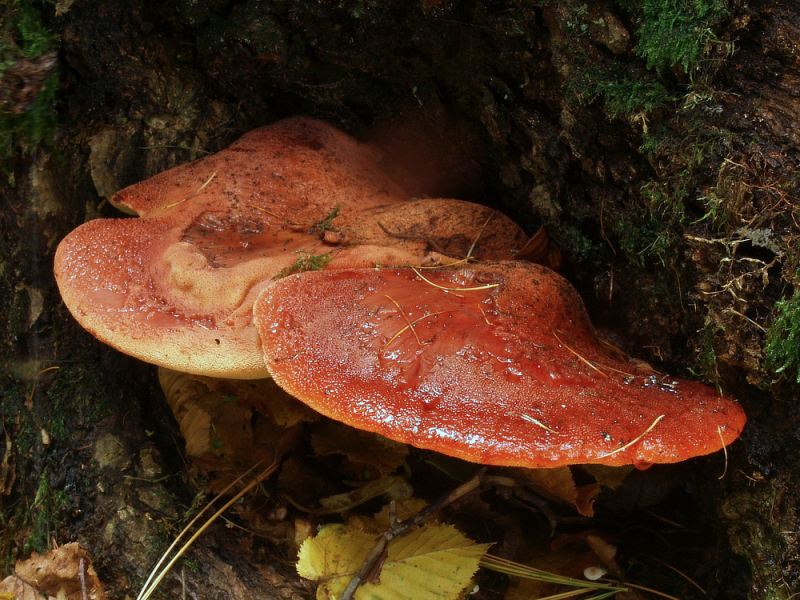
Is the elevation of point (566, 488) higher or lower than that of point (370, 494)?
higher

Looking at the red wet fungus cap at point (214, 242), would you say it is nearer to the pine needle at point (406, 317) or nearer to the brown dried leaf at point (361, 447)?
the pine needle at point (406, 317)

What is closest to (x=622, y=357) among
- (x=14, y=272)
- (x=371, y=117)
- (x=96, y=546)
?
(x=371, y=117)

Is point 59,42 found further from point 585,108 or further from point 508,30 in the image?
point 585,108

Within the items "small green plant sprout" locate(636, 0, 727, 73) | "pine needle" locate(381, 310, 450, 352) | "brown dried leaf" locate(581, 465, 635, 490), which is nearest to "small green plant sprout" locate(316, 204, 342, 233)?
"pine needle" locate(381, 310, 450, 352)

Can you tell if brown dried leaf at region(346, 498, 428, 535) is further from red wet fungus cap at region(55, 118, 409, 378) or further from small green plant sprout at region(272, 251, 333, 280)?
small green plant sprout at region(272, 251, 333, 280)

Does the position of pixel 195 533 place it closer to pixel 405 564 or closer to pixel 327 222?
pixel 405 564

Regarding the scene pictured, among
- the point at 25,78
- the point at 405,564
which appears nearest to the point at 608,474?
the point at 405,564
